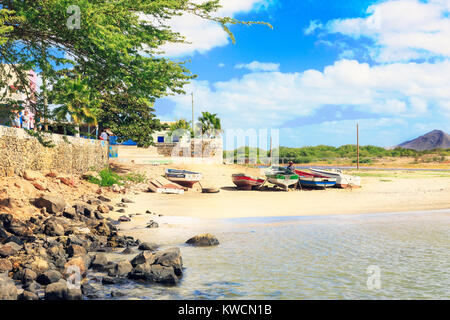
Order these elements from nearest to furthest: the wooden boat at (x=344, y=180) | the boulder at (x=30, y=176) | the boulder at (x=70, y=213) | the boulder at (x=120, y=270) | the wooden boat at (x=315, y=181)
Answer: the boulder at (x=120, y=270) → the boulder at (x=70, y=213) → the boulder at (x=30, y=176) → the wooden boat at (x=315, y=181) → the wooden boat at (x=344, y=180)

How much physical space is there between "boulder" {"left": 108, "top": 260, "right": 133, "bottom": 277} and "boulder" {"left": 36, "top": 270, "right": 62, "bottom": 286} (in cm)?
119

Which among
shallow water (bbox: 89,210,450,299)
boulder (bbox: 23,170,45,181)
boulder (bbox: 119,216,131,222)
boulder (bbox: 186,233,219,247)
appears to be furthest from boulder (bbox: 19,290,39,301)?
boulder (bbox: 23,170,45,181)

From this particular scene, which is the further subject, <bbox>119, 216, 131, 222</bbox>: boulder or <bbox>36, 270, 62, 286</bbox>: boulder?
<bbox>119, 216, 131, 222</bbox>: boulder

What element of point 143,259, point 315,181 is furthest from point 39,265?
point 315,181

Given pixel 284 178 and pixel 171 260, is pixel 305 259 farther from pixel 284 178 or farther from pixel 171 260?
pixel 284 178

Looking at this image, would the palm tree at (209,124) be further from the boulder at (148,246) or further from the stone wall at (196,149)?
the boulder at (148,246)

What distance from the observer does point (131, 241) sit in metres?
12.6

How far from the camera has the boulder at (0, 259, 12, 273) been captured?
8830 mm

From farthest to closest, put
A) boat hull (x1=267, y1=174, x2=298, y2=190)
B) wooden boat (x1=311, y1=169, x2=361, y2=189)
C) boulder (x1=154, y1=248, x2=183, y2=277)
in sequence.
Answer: wooden boat (x1=311, y1=169, x2=361, y2=189)
boat hull (x1=267, y1=174, x2=298, y2=190)
boulder (x1=154, y1=248, x2=183, y2=277)

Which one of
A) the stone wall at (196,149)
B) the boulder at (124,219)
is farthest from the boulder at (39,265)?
the stone wall at (196,149)

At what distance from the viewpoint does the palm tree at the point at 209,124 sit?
58.6 meters

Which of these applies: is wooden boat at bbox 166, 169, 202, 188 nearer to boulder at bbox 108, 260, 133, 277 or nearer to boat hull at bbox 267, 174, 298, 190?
boat hull at bbox 267, 174, 298, 190
